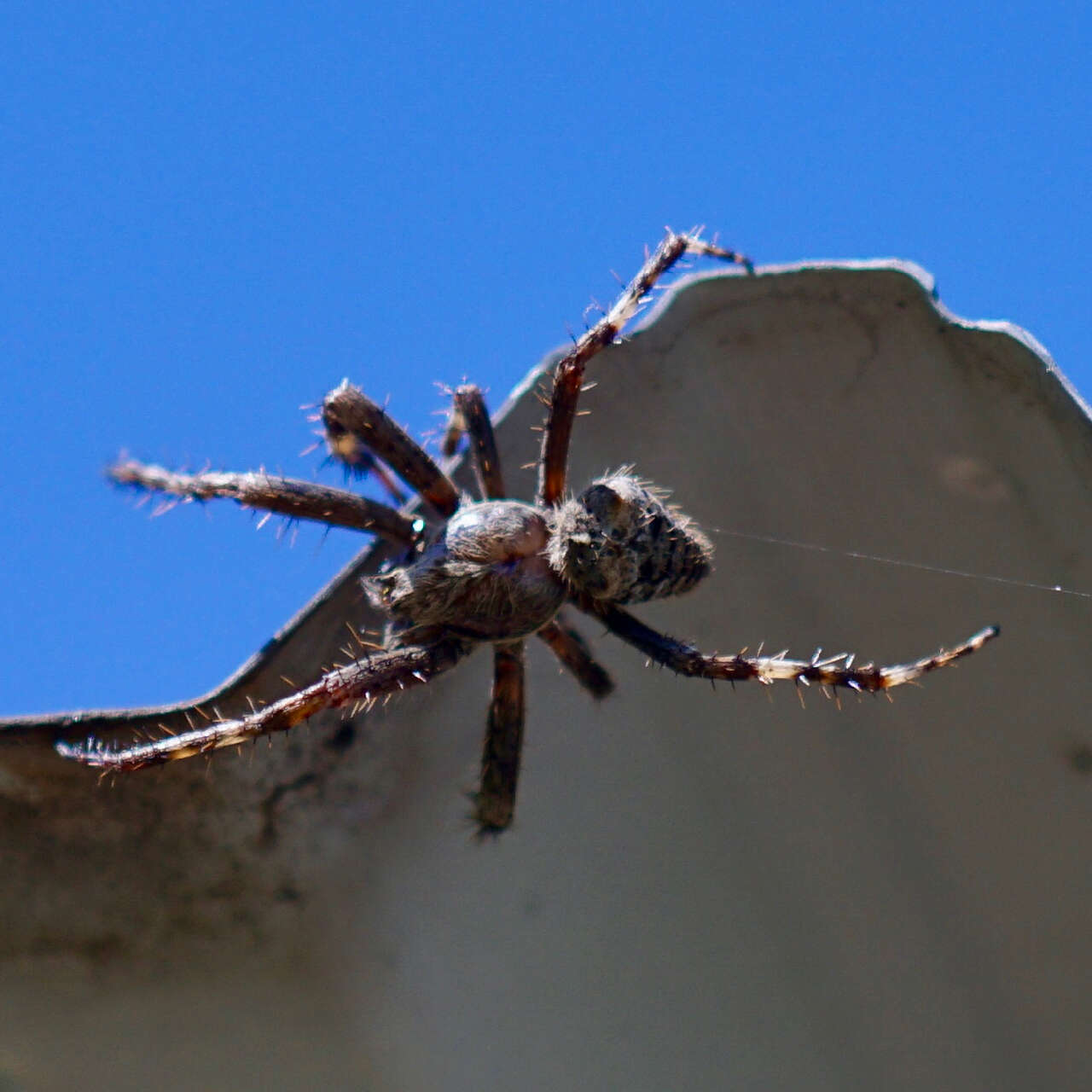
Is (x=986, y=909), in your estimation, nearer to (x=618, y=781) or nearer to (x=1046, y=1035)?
(x=1046, y=1035)

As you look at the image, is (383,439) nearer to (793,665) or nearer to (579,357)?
(579,357)

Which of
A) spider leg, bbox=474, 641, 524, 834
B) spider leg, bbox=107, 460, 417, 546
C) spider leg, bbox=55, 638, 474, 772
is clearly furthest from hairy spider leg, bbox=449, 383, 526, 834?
spider leg, bbox=107, 460, 417, 546

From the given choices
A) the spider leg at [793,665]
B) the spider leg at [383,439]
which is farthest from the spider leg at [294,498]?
the spider leg at [793,665]

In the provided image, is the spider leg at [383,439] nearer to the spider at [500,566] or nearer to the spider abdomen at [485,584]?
the spider at [500,566]

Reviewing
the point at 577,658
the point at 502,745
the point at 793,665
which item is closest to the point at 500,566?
the point at 577,658

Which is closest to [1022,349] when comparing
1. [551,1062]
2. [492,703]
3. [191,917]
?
[492,703]

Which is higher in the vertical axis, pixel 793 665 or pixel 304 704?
pixel 304 704
